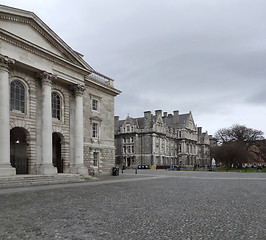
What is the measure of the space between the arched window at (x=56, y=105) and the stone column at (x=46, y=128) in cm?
248

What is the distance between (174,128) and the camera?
9912 centimetres

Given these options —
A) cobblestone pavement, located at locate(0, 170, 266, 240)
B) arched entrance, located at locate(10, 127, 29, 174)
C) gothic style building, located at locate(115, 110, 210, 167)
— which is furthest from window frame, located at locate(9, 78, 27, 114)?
gothic style building, located at locate(115, 110, 210, 167)

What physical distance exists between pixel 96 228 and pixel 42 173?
17.0 metres

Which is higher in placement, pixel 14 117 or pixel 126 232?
pixel 14 117

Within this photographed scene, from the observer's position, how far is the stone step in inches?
734

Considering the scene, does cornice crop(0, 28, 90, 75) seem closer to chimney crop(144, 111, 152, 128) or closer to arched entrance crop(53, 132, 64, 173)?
arched entrance crop(53, 132, 64, 173)

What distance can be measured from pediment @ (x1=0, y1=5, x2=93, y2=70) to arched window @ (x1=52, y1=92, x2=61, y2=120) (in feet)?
11.9

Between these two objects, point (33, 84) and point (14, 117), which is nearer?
point (14, 117)

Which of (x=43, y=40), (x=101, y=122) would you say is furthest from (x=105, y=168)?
(x=43, y=40)

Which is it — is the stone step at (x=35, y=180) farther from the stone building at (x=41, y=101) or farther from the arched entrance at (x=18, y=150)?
the arched entrance at (x=18, y=150)

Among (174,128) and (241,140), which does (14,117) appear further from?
(174,128)

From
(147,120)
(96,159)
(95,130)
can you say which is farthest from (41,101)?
(147,120)

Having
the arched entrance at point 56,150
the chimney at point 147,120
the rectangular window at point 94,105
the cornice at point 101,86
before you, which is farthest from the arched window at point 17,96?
the chimney at point 147,120

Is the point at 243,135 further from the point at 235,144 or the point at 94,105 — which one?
the point at 94,105
